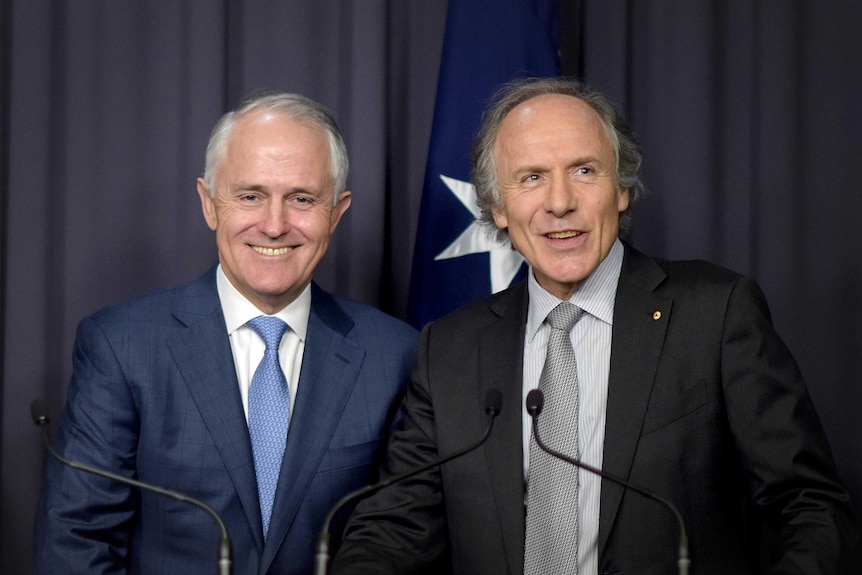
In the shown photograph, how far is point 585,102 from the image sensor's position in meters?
2.62

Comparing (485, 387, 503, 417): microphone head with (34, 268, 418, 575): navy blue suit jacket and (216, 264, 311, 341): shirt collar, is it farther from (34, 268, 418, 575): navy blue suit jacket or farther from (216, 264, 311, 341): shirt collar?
(216, 264, 311, 341): shirt collar

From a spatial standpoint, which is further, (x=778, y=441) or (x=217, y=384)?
(x=217, y=384)

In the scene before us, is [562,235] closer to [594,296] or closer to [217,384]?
[594,296]

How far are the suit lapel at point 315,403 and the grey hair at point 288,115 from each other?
33 cm

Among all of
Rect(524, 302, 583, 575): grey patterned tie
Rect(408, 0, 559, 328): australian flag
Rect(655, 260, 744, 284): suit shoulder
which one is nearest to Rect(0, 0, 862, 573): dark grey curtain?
Rect(408, 0, 559, 328): australian flag

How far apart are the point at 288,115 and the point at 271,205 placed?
24 cm

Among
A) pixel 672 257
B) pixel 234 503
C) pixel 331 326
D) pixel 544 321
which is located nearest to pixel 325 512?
pixel 234 503

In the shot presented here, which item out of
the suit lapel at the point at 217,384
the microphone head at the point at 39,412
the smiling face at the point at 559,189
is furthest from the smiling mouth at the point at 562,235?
the microphone head at the point at 39,412

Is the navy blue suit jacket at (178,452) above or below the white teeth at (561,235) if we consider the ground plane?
below

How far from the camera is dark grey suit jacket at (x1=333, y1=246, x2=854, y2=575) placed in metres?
2.20

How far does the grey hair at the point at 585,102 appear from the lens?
8.63ft

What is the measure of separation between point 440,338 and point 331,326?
296 mm

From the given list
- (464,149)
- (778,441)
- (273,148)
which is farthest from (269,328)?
(778,441)

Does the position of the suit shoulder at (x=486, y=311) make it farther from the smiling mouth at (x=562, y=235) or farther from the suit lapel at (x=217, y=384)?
the suit lapel at (x=217, y=384)
